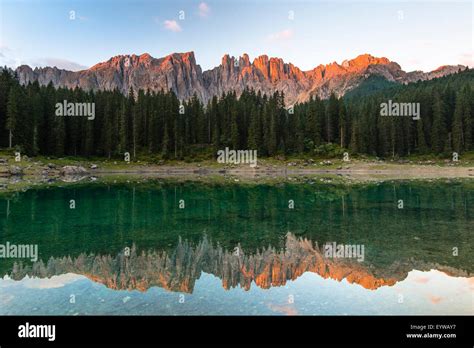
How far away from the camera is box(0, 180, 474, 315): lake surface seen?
11305mm

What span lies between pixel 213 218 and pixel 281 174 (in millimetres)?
61327

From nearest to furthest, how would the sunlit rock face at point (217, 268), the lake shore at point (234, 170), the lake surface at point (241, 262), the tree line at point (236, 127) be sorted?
1. the lake surface at point (241, 262)
2. the sunlit rock face at point (217, 268)
3. the lake shore at point (234, 170)
4. the tree line at point (236, 127)

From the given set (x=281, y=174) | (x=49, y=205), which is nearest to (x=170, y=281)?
(x=49, y=205)

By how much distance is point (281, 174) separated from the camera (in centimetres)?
8762

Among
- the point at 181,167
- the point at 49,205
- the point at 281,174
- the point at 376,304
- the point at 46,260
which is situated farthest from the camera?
the point at 181,167

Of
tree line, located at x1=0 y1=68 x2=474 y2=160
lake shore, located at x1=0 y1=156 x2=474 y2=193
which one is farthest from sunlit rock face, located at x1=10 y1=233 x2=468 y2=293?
tree line, located at x1=0 y1=68 x2=474 y2=160

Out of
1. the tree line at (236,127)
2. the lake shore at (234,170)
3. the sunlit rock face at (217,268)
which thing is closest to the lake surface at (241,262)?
the sunlit rock face at (217,268)

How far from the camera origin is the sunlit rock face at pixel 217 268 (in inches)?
Result: 530

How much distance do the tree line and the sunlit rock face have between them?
282ft

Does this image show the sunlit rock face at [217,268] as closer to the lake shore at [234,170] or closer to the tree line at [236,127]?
the lake shore at [234,170]

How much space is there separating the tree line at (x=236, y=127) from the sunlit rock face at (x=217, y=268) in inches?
3389

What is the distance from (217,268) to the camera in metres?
15.2

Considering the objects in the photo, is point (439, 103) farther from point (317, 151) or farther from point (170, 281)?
point (170, 281)

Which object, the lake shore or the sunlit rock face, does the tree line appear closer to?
the lake shore
